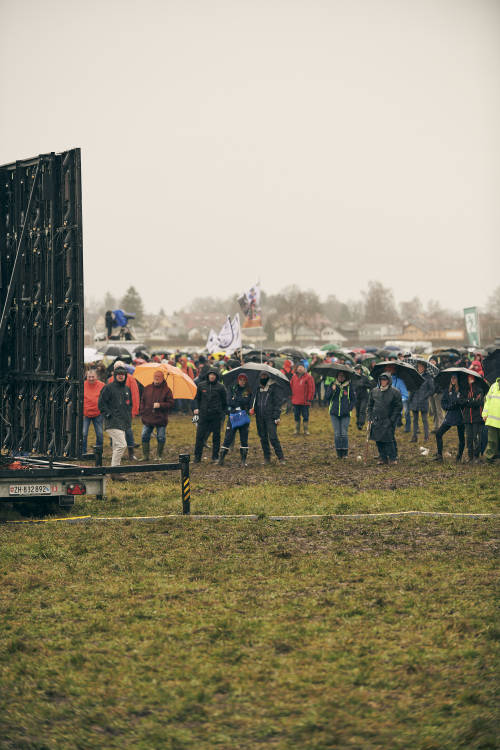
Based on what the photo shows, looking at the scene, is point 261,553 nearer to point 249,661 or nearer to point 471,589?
point 471,589

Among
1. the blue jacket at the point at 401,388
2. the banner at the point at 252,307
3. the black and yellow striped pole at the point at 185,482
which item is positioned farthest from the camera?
the banner at the point at 252,307

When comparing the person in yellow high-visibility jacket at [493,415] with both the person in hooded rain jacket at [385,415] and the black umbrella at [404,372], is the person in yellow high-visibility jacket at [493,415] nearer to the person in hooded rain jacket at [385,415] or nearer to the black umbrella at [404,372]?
the person in hooded rain jacket at [385,415]

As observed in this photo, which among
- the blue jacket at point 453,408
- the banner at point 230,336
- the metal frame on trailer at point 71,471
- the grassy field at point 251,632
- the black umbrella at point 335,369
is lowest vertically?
the grassy field at point 251,632

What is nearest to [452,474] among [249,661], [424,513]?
[424,513]

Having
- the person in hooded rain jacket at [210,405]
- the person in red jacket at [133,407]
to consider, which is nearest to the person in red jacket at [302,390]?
the person in red jacket at [133,407]

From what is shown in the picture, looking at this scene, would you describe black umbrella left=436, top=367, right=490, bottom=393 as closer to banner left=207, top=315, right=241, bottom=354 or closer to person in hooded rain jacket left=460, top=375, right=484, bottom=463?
person in hooded rain jacket left=460, top=375, right=484, bottom=463

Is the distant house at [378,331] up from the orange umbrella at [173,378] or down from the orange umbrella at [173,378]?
up

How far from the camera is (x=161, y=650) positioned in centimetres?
637

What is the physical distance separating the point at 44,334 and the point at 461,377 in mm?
8444

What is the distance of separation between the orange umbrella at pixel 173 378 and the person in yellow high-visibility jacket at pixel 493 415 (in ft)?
19.2

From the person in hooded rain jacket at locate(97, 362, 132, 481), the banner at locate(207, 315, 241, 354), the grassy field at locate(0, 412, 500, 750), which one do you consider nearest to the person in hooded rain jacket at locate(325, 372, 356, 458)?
the person in hooded rain jacket at locate(97, 362, 132, 481)

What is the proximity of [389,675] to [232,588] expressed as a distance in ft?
7.93

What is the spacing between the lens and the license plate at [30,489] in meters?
11.0

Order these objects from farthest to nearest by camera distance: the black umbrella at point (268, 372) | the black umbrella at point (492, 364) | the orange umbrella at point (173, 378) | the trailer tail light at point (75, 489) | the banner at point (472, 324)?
1. the banner at point (472, 324)
2. the orange umbrella at point (173, 378)
3. the black umbrella at point (492, 364)
4. the black umbrella at point (268, 372)
5. the trailer tail light at point (75, 489)
